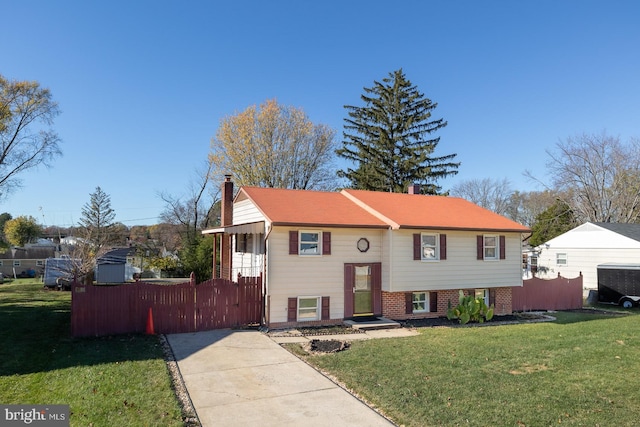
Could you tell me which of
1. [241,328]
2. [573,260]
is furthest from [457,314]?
[573,260]

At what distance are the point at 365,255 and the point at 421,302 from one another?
326cm

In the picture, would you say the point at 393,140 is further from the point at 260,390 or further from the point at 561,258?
the point at 260,390

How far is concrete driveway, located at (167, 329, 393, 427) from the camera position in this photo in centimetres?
634

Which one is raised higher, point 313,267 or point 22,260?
point 313,267

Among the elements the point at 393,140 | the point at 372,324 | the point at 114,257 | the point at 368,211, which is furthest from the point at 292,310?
the point at 393,140

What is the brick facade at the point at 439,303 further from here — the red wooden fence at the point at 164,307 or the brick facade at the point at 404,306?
the red wooden fence at the point at 164,307

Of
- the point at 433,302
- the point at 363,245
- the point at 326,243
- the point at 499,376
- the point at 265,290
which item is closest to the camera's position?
the point at 499,376

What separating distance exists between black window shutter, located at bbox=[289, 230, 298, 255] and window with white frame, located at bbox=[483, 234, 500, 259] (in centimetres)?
806

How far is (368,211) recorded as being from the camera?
16.4m

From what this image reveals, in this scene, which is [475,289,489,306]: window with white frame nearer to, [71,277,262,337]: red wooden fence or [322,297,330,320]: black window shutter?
[322,297,330,320]: black window shutter

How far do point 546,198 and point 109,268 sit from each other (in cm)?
5276

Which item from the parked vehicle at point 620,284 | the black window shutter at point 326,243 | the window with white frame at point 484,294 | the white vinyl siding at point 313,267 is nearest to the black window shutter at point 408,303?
the white vinyl siding at point 313,267

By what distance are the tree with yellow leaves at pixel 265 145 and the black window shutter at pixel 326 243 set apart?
17.6 m

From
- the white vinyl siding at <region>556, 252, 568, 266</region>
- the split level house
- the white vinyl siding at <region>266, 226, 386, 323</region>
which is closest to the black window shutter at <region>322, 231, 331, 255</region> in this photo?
the split level house
